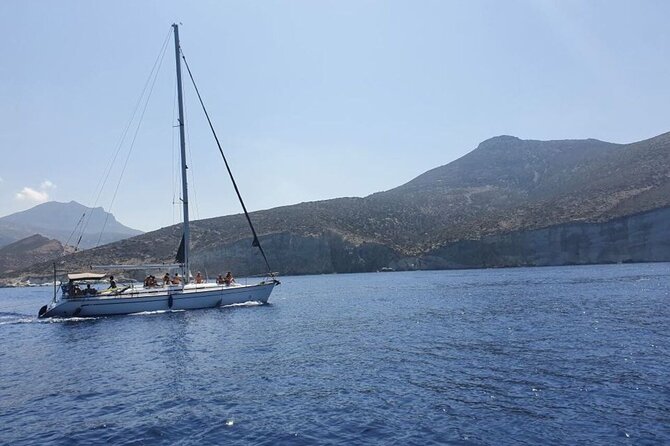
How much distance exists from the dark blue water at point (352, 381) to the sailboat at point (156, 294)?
567 centimetres

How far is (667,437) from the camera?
11719 millimetres

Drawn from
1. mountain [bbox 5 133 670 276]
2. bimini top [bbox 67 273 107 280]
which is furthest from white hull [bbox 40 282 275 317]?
mountain [bbox 5 133 670 276]

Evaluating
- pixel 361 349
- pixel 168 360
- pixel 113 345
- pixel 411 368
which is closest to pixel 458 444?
pixel 411 368

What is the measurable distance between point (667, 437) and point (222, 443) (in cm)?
1018

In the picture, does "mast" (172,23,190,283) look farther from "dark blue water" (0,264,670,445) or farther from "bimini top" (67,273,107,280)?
"dark blue water" (0,264,670,445)

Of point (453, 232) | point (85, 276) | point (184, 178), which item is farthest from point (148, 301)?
point (453, 232)

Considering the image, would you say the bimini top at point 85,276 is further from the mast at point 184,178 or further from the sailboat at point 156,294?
the mast at point 184,178

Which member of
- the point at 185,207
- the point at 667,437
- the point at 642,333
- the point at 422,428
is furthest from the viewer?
the point at 185,207

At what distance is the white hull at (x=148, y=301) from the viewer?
39719 millimetres

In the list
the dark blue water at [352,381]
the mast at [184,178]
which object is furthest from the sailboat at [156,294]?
the dark blue water at [352,381]

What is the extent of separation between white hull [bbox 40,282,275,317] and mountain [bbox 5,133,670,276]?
7652 cm

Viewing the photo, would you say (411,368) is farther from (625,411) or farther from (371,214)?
(371,214)

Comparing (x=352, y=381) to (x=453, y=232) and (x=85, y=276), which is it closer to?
(x=85, y=276)

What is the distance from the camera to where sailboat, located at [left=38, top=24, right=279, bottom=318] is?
39844mm
